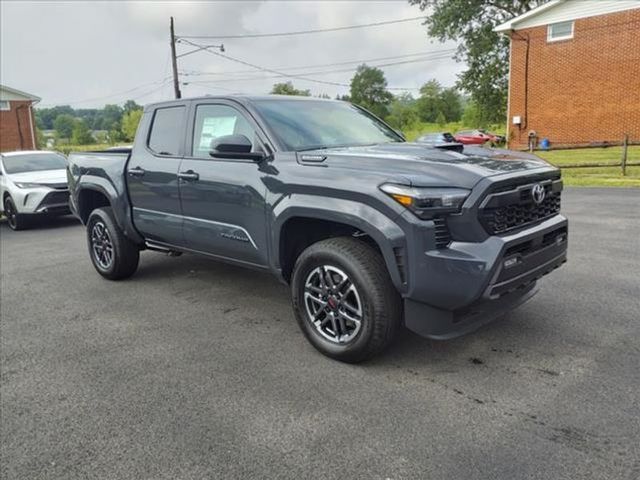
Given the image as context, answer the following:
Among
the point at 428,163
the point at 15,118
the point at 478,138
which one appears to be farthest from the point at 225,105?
the point at 15,118

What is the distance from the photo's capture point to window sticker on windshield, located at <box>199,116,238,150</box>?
14.4 feet

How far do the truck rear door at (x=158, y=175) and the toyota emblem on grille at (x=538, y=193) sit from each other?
2.96m

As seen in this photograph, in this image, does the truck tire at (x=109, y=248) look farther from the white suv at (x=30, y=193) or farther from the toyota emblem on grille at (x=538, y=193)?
the white suv at (x=30, y=193)

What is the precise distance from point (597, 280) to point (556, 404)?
256 cm

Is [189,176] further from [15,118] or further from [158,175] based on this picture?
[15,118]

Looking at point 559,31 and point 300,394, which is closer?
point 300,394

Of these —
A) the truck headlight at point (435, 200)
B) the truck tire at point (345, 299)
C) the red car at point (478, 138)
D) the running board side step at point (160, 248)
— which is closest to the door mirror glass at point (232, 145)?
the truck tire at point (345, 299)

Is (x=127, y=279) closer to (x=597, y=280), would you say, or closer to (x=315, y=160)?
(x=315, y=160)

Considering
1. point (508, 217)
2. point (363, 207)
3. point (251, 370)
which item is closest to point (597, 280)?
point (508, 217)

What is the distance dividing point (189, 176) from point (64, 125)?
11410 cm

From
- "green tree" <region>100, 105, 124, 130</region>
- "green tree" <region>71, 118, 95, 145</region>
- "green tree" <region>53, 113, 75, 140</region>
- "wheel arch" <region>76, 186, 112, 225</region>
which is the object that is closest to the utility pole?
"wheel arch" <region>76, 186, 112, 225</region>

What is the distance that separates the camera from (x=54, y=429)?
9.55ft

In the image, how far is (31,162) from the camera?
37.6ft

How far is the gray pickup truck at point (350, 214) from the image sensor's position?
304cm
